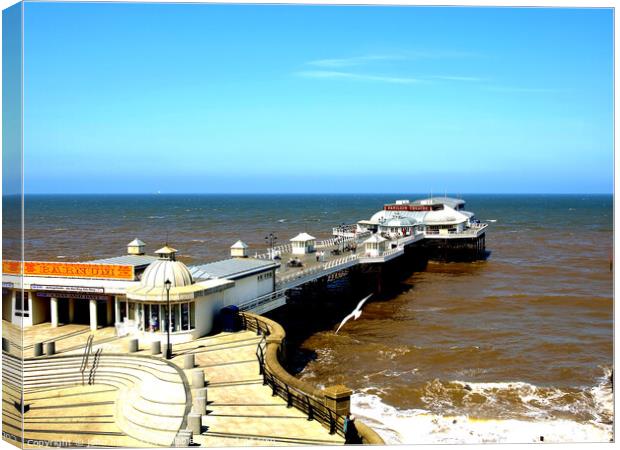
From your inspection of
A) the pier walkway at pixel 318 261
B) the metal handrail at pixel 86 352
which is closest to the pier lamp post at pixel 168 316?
the metal handrail at pixel 86 352

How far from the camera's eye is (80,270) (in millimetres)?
29969

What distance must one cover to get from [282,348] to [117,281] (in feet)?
28.9

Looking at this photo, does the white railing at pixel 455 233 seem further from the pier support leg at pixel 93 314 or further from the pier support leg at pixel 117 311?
the pier support leg at pixel 93 314

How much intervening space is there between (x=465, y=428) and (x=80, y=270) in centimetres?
1806

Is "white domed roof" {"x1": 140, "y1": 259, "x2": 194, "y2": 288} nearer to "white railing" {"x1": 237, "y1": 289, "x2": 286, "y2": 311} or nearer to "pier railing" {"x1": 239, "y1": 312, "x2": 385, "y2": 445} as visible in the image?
"pier railing" {"x1": 239, "y1": 312, "x2": 385, "y2": 445}

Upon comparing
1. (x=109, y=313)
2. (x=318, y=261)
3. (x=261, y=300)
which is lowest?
(x=109, y=313)

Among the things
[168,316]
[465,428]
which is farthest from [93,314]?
[465,428]

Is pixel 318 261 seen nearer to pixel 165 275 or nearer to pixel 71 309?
pixel 71 309

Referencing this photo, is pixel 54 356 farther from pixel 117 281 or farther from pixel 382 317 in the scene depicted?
pixel 382 317

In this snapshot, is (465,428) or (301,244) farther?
(301,244)

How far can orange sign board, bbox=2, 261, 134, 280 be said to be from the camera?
29.6 m

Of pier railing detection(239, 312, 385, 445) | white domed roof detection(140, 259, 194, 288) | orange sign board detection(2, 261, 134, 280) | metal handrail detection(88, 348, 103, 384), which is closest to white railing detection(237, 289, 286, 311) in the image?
white domed roof detection(140, 259, 194, 288)

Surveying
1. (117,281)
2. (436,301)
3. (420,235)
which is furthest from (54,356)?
(420,235)

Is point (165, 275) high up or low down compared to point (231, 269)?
up
